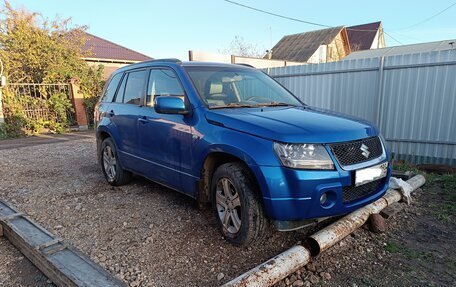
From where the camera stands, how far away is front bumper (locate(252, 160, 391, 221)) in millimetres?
2500

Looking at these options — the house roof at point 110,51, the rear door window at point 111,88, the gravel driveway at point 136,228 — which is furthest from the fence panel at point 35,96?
the rear door window at point 111,88

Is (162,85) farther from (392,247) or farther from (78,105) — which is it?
(78,105)

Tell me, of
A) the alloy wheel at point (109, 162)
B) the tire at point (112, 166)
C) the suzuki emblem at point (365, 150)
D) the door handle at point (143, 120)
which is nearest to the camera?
the suzuki emblem at point (365, 150)

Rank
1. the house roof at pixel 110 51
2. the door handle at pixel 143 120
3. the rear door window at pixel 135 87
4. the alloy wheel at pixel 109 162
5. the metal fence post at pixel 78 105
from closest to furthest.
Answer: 1. the door handle at pixel 143 120
2. the rear door window at pixel 135 87
3. the alloy wheel at pixel 109 162
4. the metal fence post at pixel 78 105
5. the house roof at pixel 110 51

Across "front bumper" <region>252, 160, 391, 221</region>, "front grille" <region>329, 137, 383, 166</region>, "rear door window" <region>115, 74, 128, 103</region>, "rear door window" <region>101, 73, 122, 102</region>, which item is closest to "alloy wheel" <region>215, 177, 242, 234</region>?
"front bumper" <region>252, 160, 391, 221</region>

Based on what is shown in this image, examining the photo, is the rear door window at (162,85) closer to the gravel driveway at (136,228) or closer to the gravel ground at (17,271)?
the gravel driveway at (136,228)

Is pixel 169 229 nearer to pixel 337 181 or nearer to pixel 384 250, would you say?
pixel 337 181

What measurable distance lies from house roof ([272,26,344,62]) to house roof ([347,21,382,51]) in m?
5.61

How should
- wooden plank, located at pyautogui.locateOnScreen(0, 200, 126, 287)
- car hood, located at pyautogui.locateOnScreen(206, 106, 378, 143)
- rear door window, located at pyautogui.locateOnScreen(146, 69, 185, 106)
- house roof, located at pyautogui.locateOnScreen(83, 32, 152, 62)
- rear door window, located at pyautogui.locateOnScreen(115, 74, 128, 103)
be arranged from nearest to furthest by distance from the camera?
wooden plank, located at pyautogui.locateOnScreen(0, 200, 126, 287), car hood, located at pyautogui.locateOnScreen(206, 106, 378, 143), rear door window, located at pyautogui.locateOnScreen(146, 69, 185, 106), rear door window, located at pyautogui.locateOnScreen(115, 74, 128, 103), house roof, located at pyautogui.locateOnScreen(83, 32, 152, 62)

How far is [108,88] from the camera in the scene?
17.0 ft

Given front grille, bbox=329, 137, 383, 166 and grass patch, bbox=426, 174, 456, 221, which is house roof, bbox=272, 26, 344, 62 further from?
front grille, bbox=329, 137, 383, 166

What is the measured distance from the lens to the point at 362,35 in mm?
37156

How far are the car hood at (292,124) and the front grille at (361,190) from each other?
438 millimetres

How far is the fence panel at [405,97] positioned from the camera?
5789 millimetres
